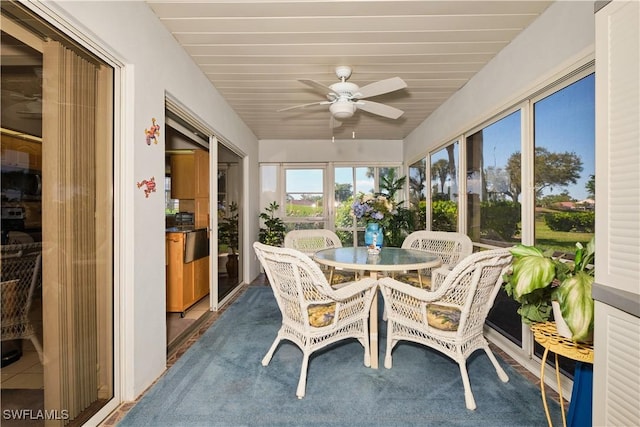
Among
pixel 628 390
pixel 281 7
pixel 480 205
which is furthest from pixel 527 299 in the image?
pixel 281 7

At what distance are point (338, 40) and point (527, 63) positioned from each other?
1433 millimetres

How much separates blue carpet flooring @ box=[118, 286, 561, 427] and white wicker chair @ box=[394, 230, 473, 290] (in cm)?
62

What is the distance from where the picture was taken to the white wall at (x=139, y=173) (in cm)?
174

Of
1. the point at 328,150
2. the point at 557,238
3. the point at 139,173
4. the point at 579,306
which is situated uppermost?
the point at 328,150

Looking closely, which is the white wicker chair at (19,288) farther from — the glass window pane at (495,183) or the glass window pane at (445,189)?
the glass window pane at (445,189)

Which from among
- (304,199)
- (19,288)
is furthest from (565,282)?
(304,199)

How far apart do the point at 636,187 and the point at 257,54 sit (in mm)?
2589

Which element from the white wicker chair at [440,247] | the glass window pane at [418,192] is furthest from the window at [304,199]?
the white wicker chair at [440,247]

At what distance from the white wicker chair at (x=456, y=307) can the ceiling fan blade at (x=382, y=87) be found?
1389 millimetres

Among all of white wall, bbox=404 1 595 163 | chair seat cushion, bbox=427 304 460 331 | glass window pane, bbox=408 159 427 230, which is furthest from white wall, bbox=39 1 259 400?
glass window pane, bbox=408 159 427 230

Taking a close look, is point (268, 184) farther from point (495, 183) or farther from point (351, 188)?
point (495, 183)

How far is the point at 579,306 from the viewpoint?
4.01 ft

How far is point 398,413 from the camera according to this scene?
1737 mm

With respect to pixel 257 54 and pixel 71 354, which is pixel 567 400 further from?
pixel 257 54
